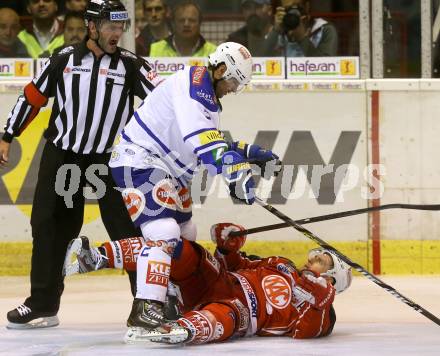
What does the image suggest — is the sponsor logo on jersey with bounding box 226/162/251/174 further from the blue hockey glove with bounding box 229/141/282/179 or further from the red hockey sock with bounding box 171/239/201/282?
the blue hockey glove with bounding box 229/141/282/179

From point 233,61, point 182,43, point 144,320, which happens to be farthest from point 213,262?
point 182,43

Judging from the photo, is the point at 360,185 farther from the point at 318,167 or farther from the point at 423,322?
Answer: the point at 423,322

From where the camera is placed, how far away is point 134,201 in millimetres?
5527

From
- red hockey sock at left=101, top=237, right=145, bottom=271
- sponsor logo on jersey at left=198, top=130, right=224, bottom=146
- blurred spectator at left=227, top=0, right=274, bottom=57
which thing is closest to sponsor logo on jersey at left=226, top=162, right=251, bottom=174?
sponsor logo on jersey at left=198, top=130, right=224, bottom=146

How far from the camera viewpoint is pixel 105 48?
6.19 m

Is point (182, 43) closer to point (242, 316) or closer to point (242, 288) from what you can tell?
point (242, 288)

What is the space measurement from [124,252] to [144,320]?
1.26 ft

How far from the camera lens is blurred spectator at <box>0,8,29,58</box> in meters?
8.34

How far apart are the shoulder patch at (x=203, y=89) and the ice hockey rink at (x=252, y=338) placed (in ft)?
3.44

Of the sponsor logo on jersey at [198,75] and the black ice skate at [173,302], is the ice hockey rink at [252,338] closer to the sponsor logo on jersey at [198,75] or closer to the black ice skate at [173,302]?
the black ice skate at [173,302]

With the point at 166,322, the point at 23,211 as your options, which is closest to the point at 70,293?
the point at 23,211

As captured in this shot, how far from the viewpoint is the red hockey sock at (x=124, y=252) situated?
5.53 m

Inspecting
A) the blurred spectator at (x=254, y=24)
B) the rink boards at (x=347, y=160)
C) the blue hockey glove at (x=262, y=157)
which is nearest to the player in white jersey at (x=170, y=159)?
the blue hockey glove at (x=262, y=157)

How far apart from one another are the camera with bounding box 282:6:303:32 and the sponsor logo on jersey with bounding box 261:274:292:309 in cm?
304
